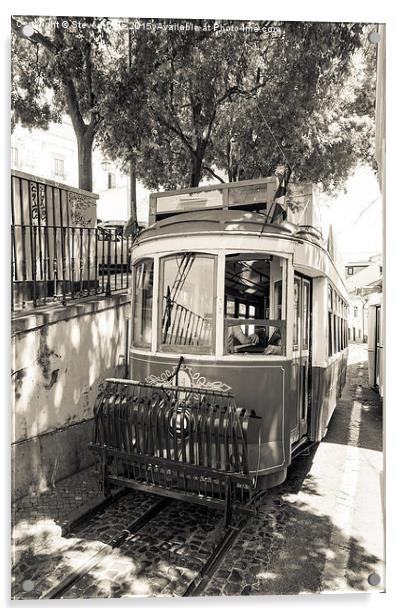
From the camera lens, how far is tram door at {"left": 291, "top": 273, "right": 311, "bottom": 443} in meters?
3.92

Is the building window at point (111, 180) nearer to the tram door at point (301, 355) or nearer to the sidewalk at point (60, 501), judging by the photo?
the tram door at point (301, 355)

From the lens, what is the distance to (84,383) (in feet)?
13.4

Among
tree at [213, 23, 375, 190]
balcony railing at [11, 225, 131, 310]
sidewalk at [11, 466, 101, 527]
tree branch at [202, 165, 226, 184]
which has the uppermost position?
tree at [213, 23, 375, 190]

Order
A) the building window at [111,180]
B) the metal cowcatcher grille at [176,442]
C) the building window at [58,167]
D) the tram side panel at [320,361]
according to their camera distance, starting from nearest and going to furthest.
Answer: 1. the metal cowcatcher grille at [176,442]
2. the building window at [58,167]
3. the building window at [111,180]
4. the tram side panel at [320,361]

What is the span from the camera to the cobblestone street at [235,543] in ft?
9.80

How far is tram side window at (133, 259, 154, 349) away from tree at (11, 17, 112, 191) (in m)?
1.03

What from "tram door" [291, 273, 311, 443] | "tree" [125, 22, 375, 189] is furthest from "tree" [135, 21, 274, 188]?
"tram door" [291, 273, 311, 443]

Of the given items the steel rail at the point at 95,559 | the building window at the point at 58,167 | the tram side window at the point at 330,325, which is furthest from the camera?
the tram side window at the point at 330,325

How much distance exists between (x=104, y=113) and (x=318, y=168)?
195 centimetres

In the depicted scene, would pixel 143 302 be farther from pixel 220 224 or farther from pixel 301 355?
pixel 301 355

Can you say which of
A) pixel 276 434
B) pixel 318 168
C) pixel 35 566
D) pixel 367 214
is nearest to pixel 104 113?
pixel 318 168

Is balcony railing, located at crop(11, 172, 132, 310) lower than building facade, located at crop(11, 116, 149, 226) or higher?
lower

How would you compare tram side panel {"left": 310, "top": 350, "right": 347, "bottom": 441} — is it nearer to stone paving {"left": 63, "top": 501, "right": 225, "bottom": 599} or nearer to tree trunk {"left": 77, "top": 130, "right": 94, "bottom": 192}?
stone paving {"left": 63, "top": 501, "right": 225, "bottom": 599}

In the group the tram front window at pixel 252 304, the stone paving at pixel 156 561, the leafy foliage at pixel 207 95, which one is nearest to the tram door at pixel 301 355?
the tram front window at pixel 252 304
